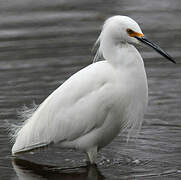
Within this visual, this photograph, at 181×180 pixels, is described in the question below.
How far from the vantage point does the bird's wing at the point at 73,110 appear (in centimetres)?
757

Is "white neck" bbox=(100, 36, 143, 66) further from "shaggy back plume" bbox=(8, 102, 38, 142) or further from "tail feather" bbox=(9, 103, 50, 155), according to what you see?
"shaggy back plume" bbox=(8, 102, 38, 142)

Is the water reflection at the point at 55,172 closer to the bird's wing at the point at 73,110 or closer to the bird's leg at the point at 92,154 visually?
the bird's leg at the point at 92,154

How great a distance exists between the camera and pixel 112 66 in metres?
7.59

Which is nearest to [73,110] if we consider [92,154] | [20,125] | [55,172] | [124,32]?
[92,154]

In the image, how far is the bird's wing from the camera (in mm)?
7574

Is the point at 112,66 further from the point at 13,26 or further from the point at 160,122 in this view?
the point at 13,26

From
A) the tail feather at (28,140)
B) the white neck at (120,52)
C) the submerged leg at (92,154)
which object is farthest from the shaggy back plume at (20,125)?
the white neck at (120,52)

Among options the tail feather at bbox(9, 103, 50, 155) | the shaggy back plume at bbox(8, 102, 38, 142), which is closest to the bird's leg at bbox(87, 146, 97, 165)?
the tail feather at bbox(9, 103, 50, 155)

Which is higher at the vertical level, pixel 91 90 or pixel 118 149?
pixel 91 90

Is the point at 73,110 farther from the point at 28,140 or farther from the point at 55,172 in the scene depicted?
the point at 55,172

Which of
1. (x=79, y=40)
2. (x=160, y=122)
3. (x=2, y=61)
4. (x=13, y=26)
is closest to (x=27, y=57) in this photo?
(x=2, y=61)

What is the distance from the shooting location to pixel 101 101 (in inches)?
298

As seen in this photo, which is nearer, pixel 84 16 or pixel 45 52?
pixel 45 52

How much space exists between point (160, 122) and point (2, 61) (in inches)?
145
